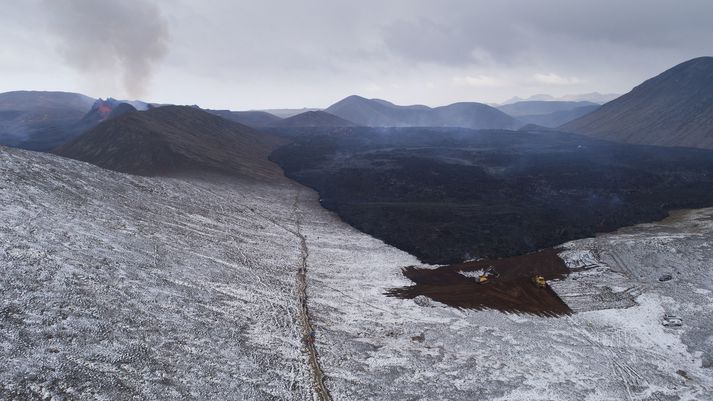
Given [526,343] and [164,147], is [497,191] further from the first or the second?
[164,147]

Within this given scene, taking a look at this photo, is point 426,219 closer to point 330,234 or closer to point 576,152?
point 330,234

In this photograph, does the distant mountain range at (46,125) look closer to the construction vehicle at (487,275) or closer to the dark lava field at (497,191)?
the dark lava field at (497,191)

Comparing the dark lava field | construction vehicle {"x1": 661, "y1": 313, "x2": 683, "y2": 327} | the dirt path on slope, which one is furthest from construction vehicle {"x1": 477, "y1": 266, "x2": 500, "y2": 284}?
the dirt path on slope

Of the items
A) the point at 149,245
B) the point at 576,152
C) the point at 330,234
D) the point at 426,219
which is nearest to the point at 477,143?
the point at 576,152

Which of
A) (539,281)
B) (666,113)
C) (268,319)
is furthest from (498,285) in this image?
(666,113)

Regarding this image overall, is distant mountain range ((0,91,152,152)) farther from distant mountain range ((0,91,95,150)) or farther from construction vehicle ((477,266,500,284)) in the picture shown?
construction vehicle ((477,266,500,284))

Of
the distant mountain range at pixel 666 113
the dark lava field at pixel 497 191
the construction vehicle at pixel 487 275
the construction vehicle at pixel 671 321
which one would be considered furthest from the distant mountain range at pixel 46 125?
the distant mountain range at pixel 666 113
